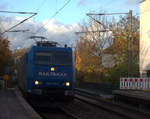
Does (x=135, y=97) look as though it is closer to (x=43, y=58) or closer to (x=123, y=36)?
(x=43, y=58)

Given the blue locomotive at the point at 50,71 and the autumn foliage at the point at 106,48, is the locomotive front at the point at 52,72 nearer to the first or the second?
the blue locomotive at the point at 50,71

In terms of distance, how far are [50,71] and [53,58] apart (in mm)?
707

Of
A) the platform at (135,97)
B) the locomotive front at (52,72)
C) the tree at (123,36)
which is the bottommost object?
the platform at (135,97)

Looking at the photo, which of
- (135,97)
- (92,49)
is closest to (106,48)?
(92,49)

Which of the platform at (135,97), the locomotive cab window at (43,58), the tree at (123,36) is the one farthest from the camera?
the tree at (123,36)

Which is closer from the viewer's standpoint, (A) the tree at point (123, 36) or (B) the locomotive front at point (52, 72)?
(B) the locomotive front at point (52, 72)

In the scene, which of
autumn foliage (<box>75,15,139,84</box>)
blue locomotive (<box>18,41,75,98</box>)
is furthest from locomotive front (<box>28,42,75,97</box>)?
autumn foliage (<box>75,15,139,84</box>)

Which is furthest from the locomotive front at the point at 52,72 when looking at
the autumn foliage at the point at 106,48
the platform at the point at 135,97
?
the autumn foliage at the point at 106,48

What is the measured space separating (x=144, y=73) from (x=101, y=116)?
60.5 feet

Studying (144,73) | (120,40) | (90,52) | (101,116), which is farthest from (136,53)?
(101,116)

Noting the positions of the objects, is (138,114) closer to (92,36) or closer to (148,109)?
(148,109)

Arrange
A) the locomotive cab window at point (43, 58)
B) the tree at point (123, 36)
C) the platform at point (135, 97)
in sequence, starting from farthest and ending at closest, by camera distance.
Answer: the tree at point (123, 36) → the locomotive cab window at point (43, 58) → the platform at point (135, 97)

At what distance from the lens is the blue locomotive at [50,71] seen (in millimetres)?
14891

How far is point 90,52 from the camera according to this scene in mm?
41125
